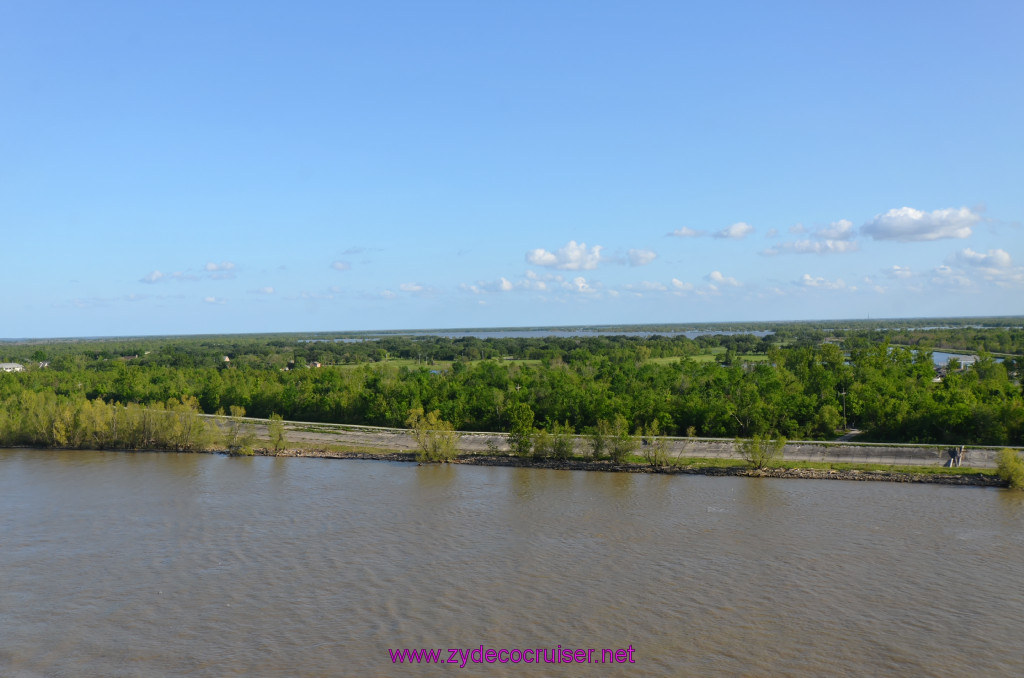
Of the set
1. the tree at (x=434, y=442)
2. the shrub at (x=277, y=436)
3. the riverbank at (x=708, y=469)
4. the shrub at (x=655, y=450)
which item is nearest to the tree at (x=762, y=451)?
the riverbank at (x=708, y=469)

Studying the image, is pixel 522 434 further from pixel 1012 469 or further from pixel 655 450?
pixel 1012 469

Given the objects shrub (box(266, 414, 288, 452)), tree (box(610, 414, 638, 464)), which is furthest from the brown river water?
shrub (box(266, 414, 288, 452))

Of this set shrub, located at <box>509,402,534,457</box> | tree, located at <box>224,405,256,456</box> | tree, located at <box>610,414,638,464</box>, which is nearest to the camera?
tree, located at <box>610,414,638,464</box>

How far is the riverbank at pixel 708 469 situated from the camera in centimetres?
3366

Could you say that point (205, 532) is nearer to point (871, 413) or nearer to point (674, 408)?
point (674, 408)

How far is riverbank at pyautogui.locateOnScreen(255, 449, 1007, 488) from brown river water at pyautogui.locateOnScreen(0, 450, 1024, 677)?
139cm

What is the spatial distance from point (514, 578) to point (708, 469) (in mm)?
18804

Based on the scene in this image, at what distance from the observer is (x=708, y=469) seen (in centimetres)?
3709

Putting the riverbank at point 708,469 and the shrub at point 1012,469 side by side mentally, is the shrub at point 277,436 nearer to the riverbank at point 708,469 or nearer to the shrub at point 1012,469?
the riverbank at point 708,469

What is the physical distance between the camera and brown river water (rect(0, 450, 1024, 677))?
1688cm

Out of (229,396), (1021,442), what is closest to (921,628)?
(1021,442)

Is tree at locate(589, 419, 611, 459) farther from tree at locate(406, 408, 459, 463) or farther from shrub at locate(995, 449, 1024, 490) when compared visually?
shrub at locate(995, 449, 1024, 490)

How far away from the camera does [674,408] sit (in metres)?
45.1

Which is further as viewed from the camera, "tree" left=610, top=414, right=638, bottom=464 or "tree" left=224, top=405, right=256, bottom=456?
"tree" left=224, top=405, right=256, bottom=456
